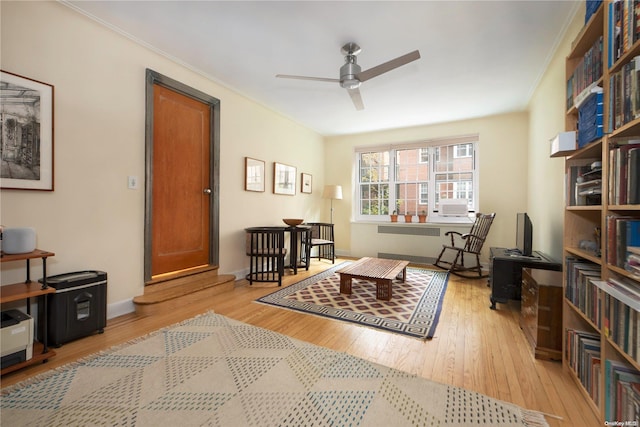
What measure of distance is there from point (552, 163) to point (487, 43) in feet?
4.71

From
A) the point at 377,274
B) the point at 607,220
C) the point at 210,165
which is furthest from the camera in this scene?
the point at 210,165

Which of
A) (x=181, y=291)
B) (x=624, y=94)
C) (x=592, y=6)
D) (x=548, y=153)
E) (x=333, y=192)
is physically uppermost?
(x=592, y=6)

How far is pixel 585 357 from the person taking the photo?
1.43m

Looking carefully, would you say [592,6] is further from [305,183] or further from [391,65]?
[305,183]

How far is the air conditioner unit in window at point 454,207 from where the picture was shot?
4598 mm

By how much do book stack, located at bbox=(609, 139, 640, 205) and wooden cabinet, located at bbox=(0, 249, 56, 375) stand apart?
10.2 ft

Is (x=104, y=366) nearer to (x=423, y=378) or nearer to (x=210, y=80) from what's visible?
(x=423, y=378)

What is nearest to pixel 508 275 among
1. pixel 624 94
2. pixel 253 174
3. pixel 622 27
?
pixel 624 94

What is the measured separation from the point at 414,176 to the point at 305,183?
216 cm

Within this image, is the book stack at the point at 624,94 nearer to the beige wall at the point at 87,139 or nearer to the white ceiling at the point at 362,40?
the white ceiling at the point at 362,40

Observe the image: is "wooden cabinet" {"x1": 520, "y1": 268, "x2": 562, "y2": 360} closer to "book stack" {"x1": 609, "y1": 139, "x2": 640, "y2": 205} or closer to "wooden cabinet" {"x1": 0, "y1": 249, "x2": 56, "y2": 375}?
"book stack" {"x1": 609, "y1": 139, "x2": 640, "y2": 205}

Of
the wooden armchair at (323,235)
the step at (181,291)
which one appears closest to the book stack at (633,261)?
the step at (181,291)

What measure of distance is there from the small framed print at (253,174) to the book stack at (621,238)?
3.65m

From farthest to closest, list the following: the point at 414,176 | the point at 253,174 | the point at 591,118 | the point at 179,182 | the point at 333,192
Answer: the point at 333,192, the point at 414,176, the point at 253,174, the point at 179,182, the point at 591,118
